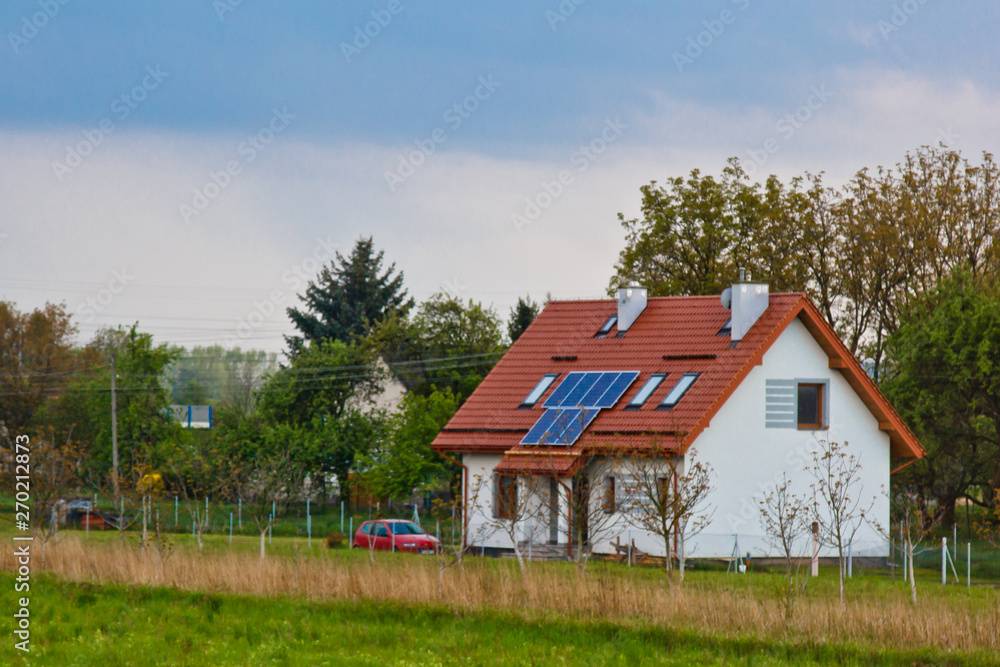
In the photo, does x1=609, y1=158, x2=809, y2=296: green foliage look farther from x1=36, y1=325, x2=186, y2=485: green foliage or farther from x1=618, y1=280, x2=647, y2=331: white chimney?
x1=36, y1=325, x2=186, y2=485: green foliage

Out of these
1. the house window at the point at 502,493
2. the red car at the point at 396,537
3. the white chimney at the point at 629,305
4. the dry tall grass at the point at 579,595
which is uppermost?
the white chimney at the point at 629,305

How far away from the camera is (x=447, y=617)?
17.9 metres

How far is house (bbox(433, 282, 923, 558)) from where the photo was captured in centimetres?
2948

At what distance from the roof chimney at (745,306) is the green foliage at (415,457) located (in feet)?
41.1

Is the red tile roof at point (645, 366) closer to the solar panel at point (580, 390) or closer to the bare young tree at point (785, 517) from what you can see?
the solar panel at point (580, 390)

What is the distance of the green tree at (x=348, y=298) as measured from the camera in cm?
6366

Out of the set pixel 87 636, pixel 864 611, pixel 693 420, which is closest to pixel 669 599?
pixel 864 611

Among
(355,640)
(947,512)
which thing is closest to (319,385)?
(947,512)

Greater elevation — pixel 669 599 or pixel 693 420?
pixel 693 420

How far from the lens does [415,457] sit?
40.2 meters

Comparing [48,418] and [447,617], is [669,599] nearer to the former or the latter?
[447,617]

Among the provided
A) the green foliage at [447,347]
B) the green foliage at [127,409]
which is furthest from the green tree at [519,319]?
the green foliage at [127,409]

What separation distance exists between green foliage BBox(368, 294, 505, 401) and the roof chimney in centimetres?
1738

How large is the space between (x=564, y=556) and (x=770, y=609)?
539 inches
